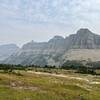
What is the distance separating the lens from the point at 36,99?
148 ft

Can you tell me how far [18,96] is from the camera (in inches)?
1788

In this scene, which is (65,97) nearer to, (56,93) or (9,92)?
(56,93)

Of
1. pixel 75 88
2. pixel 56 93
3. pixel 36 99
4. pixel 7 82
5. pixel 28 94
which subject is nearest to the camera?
pixel 36 99

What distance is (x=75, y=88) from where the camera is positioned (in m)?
67.5

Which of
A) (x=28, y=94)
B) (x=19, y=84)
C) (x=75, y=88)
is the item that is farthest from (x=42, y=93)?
(x=75, y=88)

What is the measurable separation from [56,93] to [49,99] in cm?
620

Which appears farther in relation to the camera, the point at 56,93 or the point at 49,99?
the point at 56,93

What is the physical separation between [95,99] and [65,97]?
7.97 meters

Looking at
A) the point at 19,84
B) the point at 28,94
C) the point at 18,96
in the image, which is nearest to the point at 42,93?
the point at 28,94

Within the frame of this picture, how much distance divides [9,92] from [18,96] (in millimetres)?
3509

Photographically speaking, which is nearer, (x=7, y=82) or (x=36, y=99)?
(x=36, y=99)

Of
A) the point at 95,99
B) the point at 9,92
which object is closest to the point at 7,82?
the point at 9,92

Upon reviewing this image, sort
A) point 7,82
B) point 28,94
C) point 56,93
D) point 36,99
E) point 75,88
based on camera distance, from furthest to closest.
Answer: point 75,88, point 7,82, point 56,93, point 28,94, point 36,99

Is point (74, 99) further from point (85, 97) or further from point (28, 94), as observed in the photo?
point (28, 94)
